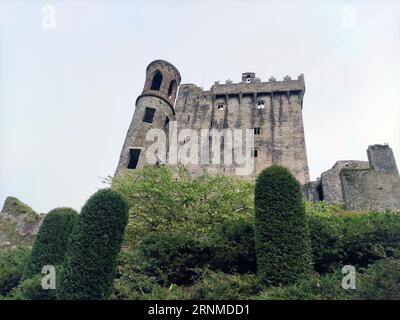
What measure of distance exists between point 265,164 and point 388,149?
10.8 metres

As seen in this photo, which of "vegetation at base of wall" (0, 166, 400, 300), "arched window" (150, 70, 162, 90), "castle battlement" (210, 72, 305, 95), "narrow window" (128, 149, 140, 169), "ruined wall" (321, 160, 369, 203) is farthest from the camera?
"castle battlement" (210, 72, 305, 95)

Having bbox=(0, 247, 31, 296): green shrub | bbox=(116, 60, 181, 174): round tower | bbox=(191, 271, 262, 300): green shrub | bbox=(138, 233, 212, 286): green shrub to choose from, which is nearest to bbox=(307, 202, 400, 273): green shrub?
bbox=(191, 271, 262, 300): green shrub

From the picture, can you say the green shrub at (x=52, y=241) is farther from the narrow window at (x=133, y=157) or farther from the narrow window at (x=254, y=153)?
the narrow window at (x=254, y=153)

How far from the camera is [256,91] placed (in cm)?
3844

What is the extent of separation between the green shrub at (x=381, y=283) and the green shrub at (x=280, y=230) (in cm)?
161

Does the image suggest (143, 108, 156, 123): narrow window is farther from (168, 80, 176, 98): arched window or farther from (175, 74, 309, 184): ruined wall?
(175, 74, 309, 184): ruined wall

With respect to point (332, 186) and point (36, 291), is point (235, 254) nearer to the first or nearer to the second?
point (36, 291)

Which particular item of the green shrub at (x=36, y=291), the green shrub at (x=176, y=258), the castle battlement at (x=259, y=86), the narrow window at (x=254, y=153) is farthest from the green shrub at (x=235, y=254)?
the castle battlement at (x=259, y=86)

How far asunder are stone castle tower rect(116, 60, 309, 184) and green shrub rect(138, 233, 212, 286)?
17427 mm

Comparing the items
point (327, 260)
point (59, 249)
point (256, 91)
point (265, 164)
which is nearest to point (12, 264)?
point (59, 249)

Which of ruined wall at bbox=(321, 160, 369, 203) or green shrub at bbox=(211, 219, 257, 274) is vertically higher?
ruined wall at bbox=(321, 160, 369, 203)

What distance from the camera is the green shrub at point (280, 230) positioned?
1063 centimetres

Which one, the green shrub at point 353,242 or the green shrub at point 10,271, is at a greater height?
the green shrub at point 353,242

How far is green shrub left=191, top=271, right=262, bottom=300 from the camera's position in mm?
10125
